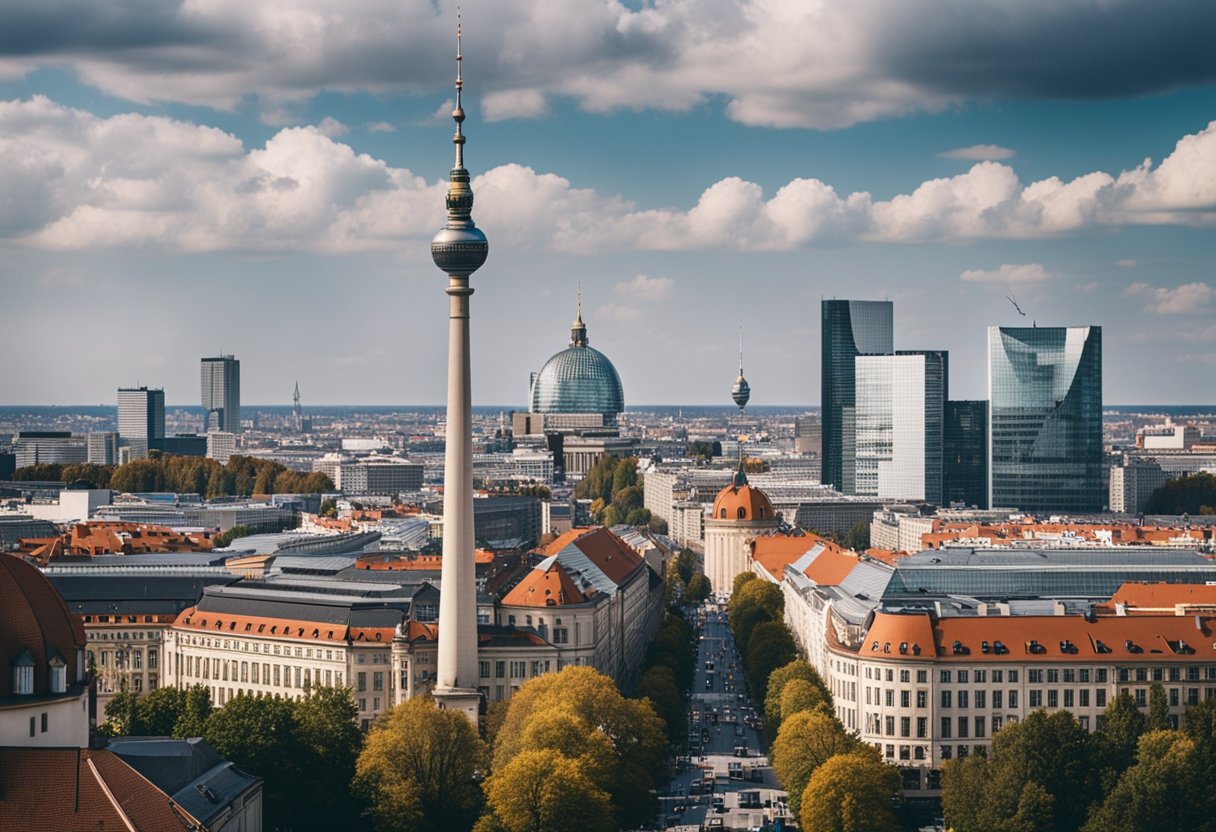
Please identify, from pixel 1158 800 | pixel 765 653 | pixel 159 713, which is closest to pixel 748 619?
pixel 765 653

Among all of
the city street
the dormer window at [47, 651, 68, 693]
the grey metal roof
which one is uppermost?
the grey metal roof

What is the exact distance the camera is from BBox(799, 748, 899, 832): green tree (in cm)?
10794

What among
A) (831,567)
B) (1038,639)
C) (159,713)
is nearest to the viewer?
(159,713)

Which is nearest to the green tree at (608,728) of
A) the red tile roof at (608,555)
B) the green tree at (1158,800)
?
the green tree at (1158,800)

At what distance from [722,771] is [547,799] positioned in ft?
100

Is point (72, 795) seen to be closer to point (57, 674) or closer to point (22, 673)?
point (22, 673)

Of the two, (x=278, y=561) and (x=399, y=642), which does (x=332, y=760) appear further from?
(x=278, y=561)

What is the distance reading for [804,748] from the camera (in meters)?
118

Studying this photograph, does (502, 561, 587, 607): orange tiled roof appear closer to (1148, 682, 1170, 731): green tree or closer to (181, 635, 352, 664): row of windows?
(181, 635, 352, 664): row of windows

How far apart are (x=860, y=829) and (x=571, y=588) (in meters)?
44.6

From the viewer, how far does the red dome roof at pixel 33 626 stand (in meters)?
89.6

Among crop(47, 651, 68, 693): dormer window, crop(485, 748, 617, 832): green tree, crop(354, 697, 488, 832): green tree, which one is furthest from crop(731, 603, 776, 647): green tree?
crop(47, 651, 68, 693): dormer window

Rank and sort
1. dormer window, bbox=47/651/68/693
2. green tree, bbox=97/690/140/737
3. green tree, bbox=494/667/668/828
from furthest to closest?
green tree, bbox=97/690/140/737 → green tree, bbox=494/667/668/828 → dormer window, bbox=47/651/68/693

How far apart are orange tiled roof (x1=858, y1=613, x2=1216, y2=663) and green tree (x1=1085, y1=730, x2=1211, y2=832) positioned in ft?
72.5
